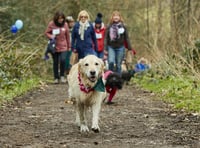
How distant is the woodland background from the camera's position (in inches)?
526

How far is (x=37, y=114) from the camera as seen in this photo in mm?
9016

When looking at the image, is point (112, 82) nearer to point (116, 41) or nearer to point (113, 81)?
point (113, 81)

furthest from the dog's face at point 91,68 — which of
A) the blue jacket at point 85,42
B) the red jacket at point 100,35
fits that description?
the red jacket at point 100,35

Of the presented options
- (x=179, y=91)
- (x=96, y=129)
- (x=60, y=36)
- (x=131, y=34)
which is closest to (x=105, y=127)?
(x=96, y=129)

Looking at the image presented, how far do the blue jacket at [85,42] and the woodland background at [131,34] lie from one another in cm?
157

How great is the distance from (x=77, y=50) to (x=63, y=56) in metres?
2.65

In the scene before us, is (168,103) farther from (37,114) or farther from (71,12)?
(71,12)

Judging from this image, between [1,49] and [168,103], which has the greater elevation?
[1,49]

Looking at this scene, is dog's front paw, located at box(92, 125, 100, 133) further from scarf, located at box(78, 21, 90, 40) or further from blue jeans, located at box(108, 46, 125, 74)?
blue jeans, located at box(108, 46, 125, 74)

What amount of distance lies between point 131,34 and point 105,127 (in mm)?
20202

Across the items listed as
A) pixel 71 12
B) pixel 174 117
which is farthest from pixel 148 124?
pixel 71 12

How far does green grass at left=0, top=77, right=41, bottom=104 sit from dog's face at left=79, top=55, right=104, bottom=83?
351 centimetres

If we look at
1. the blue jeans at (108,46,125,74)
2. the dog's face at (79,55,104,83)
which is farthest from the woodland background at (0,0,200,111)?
the dog's face at (79,55,104,83)

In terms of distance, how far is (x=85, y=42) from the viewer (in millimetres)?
13242
